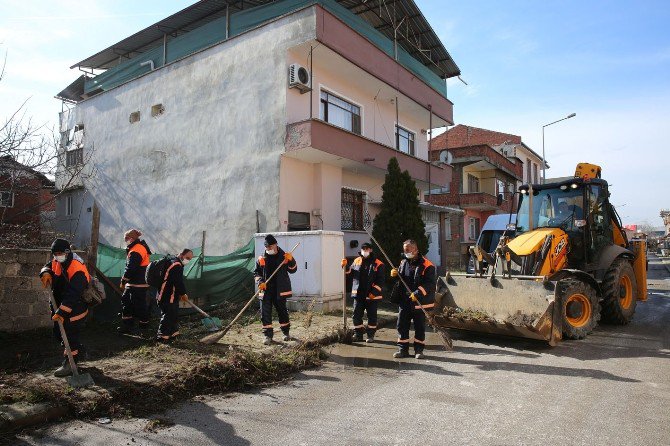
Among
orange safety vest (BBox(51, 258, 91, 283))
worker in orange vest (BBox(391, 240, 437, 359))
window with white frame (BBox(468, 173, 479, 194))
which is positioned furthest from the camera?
window with white frame (BBox(468, 173, 479, 194))

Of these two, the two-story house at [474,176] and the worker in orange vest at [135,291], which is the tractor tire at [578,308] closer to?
the worker in orange vest at [135,291]

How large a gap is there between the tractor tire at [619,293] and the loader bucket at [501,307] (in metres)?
2.44

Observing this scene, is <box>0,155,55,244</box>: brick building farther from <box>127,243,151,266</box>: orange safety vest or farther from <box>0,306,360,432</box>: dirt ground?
<box>0,306,360,432</box>: dirt ground

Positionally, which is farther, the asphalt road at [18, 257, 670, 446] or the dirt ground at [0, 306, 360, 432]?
the dirt ground at [0, 306, 360, 432]

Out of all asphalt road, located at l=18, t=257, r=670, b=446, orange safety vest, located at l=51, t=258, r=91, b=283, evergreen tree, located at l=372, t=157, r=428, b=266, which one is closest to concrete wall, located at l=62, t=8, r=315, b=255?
evergreen tree, located at l=372, t=157, r=428, b=266

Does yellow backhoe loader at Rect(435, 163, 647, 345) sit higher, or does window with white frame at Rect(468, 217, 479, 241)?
window with white frame at Rect(468, 217, 479, 241)

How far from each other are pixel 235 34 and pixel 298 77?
369cm

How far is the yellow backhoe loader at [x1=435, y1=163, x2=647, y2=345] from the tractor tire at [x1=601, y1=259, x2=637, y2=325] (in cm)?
2

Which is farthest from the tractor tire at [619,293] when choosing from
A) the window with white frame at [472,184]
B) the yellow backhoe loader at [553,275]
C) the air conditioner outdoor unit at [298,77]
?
the window with white frame at [472,184]

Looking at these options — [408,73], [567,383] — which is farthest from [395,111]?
[567,383]

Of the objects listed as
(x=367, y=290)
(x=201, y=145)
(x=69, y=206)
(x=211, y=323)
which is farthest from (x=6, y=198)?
(x=69, y=206)

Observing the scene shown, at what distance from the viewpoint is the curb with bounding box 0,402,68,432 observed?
4.06 metres

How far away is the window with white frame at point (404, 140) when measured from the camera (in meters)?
19.0

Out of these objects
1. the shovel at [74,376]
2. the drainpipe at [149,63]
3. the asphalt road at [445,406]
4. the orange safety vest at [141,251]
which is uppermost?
the drainpipe at [149,63]
